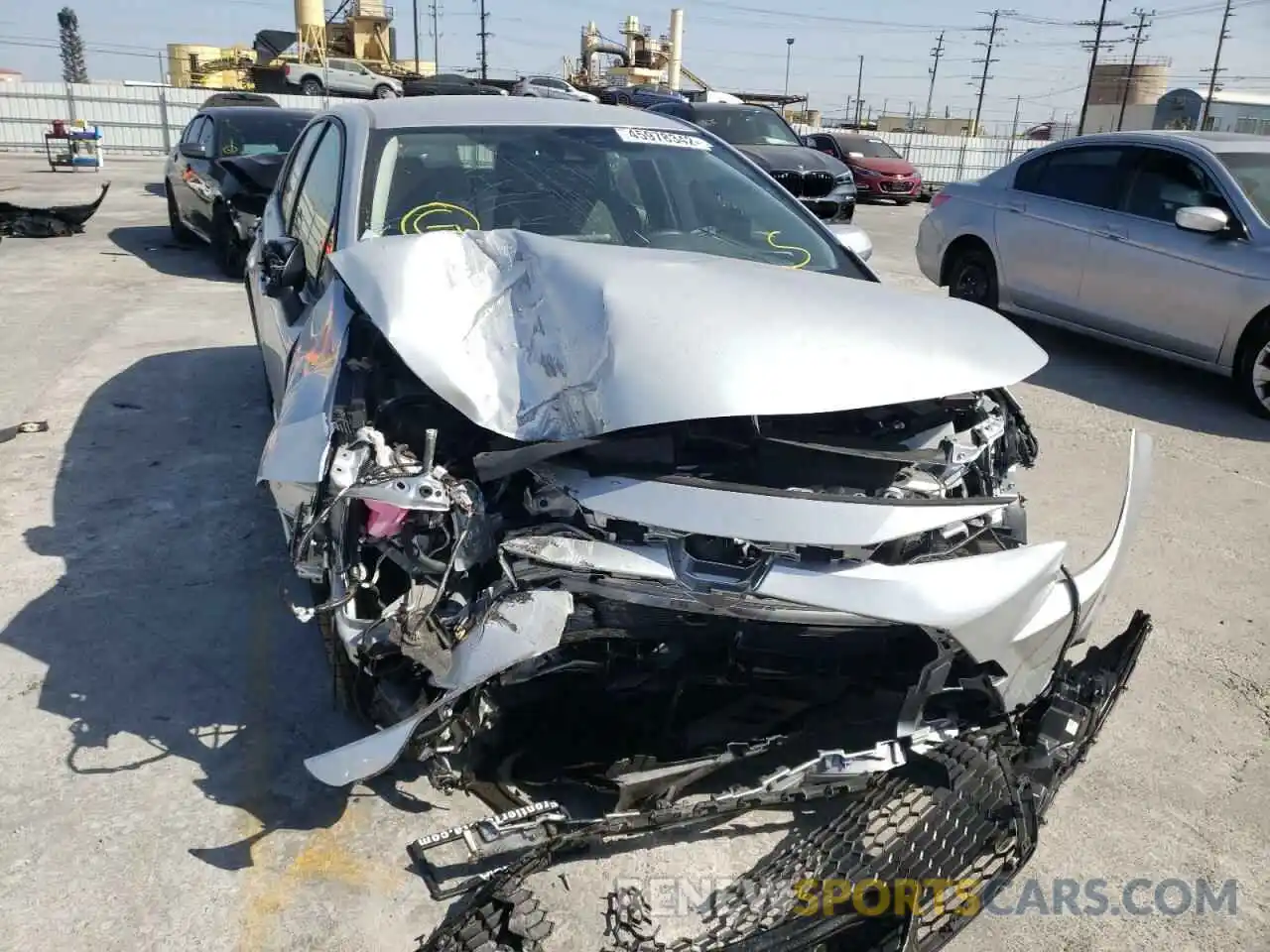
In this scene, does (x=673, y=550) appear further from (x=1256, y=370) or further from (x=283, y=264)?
(x=1256, y=370)

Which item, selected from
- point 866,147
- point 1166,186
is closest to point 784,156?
point 866,147

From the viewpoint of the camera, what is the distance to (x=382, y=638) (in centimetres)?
236

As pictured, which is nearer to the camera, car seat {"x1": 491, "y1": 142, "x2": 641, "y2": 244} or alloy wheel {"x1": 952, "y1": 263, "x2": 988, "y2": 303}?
car seat {"x1": 491, "y1": 142, "x2": 641, "y2": 244}

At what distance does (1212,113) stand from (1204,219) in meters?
59.7

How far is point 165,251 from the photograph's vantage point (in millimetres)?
11297

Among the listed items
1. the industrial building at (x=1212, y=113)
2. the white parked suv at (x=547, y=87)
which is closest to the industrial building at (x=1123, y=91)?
the industrial building at (x=1212, y=113)

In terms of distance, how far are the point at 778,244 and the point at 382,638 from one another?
2.28 metres

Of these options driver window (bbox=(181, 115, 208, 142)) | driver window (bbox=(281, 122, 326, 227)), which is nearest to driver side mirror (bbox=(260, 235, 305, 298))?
driver window (bbox=(281, 122, 326, 227))

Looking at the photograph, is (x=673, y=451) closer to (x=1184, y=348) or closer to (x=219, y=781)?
(x=219, y=781)

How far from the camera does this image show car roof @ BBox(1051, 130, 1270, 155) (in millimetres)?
6508

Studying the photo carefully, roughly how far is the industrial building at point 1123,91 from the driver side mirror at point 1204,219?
59.7 metres

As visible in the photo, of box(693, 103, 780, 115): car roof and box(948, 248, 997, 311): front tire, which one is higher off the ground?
box(693, 103, 780, 115): car roof

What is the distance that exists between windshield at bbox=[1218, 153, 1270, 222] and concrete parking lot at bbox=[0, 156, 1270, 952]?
1447 millimetres

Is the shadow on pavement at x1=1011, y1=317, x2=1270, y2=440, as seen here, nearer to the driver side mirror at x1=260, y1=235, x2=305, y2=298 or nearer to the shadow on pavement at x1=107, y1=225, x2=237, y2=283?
the driver side mirror at x1=260, y1=235, x2=305, y2=298
